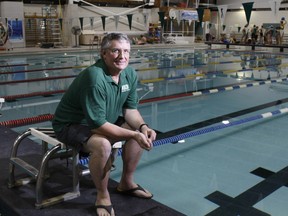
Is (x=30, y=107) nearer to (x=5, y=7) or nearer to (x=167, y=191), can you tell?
(x=167, y=191)

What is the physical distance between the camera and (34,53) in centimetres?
1424

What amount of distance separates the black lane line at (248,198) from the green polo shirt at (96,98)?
931 millimetres

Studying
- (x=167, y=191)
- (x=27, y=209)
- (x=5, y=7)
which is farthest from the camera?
(x=5, y=7)

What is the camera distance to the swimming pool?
2.54 m

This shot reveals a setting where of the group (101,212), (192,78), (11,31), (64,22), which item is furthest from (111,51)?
(64,22)

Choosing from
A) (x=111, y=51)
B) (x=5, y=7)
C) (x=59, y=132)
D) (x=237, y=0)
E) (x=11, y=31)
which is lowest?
(x=59, y=132)

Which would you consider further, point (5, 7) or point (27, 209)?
point (5, 7)

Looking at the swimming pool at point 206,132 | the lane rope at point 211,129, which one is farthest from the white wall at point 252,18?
the lane rope at point 211,129

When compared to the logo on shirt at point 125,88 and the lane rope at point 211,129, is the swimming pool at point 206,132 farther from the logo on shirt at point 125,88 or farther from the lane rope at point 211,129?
the logo on shirt at point 125,88

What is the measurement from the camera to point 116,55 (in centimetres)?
190

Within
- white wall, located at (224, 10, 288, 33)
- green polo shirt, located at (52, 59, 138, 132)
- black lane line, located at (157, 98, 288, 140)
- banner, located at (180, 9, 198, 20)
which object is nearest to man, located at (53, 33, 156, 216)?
green polo shirt, located at (52, 59, 138, 132)

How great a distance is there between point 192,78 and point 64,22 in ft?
40.2

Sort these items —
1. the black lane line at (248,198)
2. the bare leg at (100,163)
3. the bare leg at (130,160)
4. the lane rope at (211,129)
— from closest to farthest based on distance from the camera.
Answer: the bare leg at (100,163) → the bare leg at (130,160) → the black lane line at (248,198) → the lane rope at (211,129)

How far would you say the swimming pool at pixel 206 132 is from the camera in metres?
2.54
